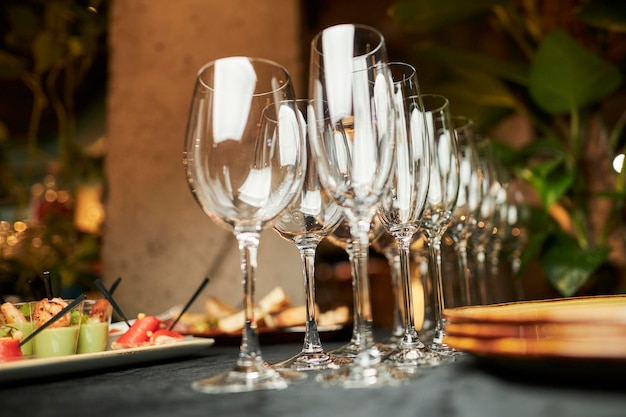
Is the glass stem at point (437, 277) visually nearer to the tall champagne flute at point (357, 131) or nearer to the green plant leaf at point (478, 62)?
the tall champagne flute at point (357, 131)

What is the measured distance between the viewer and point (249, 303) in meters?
0.61

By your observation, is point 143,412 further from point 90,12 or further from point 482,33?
point 482,33

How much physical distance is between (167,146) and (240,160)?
1488mm

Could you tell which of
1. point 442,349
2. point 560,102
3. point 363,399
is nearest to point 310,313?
point 442,349

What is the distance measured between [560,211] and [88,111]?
10.2 feet

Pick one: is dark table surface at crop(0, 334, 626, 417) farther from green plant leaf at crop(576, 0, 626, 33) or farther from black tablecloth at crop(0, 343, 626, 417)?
green plant leaf at crop(576, 0, 626, 33)

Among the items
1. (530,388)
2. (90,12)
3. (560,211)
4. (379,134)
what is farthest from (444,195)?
(90,12)

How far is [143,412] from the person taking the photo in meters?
0.46

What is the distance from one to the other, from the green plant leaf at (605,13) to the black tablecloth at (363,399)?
1522mm

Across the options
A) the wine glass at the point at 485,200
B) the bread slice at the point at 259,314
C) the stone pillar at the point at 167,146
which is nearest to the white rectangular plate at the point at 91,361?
the bread slice at the point at 259,314

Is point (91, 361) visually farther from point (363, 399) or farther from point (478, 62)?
point (478, 62)

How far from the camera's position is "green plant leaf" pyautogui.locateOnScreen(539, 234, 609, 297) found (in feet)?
5.48

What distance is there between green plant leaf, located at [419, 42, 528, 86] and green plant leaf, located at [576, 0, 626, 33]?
29 cm

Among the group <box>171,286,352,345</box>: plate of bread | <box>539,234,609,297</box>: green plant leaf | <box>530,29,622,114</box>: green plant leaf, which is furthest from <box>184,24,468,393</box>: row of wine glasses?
<box>530,29,622,114</box>: green plant leaf
